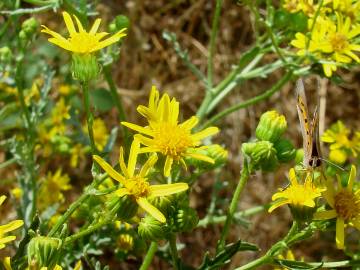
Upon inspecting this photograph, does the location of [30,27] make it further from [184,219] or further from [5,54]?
[184,219]

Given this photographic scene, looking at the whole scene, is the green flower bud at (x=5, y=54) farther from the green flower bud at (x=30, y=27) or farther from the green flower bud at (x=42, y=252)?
the green flower bud at (x=42, y=252)

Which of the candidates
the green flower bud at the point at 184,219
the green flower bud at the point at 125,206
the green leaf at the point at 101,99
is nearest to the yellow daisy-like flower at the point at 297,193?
the green flower bud at the point at 184,219

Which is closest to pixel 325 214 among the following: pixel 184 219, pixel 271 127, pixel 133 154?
pixel 271 127

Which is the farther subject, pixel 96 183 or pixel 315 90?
pixel 315 90

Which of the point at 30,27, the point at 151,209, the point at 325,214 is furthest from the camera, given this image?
the point at 30,27

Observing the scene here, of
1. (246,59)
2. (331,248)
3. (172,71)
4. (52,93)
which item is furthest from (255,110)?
(246,59)

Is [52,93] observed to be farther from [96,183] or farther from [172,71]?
[96,183]
